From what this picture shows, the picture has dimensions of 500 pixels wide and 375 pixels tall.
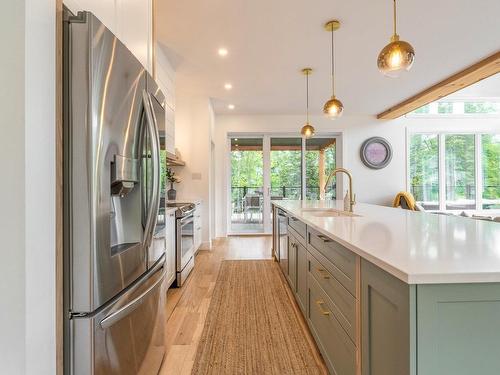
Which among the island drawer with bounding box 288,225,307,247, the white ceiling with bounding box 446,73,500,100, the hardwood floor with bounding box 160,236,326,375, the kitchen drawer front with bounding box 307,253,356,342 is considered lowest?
the hardwood floor with bounding box 160,236,326,375

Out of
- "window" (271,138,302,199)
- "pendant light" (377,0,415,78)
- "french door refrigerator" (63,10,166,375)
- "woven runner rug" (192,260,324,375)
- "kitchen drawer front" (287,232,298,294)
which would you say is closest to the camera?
"french door refrigerator" (63,10,166,375)

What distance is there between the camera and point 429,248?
1038mm

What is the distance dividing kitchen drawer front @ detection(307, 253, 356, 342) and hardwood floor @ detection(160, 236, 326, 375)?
1.94ft

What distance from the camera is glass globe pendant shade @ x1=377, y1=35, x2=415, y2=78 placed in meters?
1.87

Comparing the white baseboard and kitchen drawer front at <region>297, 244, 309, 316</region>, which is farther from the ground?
kitchen drawer front at <region>297, 244, 309, 316</region>

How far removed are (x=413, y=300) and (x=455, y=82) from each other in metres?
4.76

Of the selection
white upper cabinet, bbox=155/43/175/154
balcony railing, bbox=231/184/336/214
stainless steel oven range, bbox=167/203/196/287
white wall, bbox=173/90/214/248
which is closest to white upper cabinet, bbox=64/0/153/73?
white upper cabinet, bbox=155/43/175/154

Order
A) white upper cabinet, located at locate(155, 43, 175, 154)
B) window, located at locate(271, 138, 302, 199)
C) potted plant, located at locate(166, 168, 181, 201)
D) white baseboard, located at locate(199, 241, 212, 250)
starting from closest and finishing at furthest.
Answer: white upper cabinet, located at locate(155, 43, 175, 154) → potted plant, located at locate(166, 168, 181, 201) → white baseboard, located at locate(199, 241, 212, 250) → window, located at locate(271, 138, 302, 199)

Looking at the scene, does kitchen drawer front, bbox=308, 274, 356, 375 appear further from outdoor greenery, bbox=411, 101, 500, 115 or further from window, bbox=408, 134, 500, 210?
outdoor greenery, bbox=411, 101, 500, 115

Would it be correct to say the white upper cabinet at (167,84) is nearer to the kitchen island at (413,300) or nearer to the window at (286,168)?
the kitchen island at (413,300)

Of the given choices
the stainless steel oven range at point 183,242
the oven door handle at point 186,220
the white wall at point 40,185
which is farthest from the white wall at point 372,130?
the white wall at point 40,185

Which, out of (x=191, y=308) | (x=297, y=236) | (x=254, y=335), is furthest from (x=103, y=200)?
(x=191, y=308)

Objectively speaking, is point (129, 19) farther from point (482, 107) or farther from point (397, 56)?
point (482, 107)

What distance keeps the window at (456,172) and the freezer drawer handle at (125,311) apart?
262 inches
